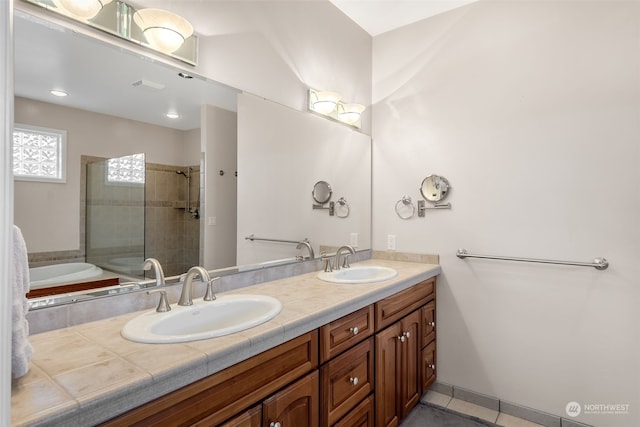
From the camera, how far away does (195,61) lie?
1.51 metres

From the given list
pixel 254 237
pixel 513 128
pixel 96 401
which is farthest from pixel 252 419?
pixel 513 128

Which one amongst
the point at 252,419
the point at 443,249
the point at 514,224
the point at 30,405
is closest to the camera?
the point at 30,405

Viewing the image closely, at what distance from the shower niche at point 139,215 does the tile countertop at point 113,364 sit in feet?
0.80

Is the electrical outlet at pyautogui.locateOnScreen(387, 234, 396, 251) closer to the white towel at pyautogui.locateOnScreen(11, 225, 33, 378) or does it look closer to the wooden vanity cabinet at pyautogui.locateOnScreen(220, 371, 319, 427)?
the wooden vanity cabinet at pyautogui.locateOnScreen(220, 371, 319, 427)

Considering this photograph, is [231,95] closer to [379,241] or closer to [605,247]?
[379,241]

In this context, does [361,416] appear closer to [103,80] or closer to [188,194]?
[188,194]

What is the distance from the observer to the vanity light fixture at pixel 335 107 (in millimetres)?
2227

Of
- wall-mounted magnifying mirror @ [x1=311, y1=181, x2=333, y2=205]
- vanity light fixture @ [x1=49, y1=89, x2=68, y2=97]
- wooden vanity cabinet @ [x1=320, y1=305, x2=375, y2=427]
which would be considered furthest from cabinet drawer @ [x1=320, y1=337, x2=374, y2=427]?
vanity light fixture @ [x1=49, y1=89, x2=68, y2=97]

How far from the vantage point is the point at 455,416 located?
2072 mm

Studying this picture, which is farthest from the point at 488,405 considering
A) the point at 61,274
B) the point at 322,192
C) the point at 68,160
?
the point at 68,160

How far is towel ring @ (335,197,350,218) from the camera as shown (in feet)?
7.92

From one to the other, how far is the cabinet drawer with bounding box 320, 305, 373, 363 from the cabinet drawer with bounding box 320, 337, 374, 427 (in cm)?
3

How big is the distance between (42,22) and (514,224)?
7.94 feet

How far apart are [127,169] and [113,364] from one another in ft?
2.46
